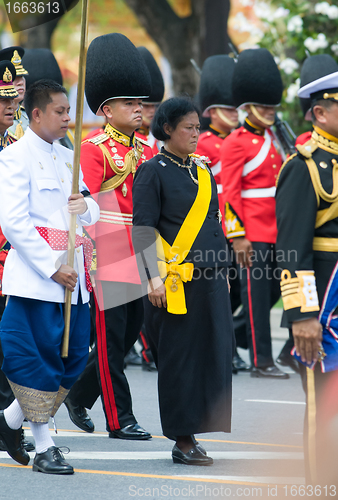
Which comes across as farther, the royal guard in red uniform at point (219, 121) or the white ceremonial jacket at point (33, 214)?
the royal guard in red uniform at point (219, 121)

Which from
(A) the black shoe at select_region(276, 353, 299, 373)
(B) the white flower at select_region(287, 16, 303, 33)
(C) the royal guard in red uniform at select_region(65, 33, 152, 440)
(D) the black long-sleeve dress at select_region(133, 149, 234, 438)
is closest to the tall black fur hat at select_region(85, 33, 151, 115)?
(C) the royal guard in red uniform at select_region(65, 33, 152, 440)

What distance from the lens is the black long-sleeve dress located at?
15.8 feet

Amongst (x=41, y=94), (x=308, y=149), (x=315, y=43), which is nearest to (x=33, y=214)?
(x=41, y=94)

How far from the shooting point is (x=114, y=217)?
18.3ft

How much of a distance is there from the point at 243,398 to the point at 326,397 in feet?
9.86

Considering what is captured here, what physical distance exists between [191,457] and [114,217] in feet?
5.12

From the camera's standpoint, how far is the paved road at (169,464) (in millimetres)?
4290

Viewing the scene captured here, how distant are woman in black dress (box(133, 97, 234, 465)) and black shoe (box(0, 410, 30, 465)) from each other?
753 millimetres

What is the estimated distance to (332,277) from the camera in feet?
12.9

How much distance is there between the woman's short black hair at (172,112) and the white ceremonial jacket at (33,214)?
612 mm

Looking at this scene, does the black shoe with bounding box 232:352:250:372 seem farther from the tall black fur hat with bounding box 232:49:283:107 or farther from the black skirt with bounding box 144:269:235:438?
the black skirt with bounding box 144:269:235:438

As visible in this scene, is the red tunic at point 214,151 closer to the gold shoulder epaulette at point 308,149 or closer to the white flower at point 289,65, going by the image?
the white flower at point 289,65

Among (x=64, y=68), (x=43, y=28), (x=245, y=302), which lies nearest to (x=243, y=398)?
(x=245, y=302)

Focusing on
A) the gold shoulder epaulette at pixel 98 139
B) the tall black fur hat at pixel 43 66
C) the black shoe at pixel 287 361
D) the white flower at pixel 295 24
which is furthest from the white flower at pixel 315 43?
the gold shoulder epaulette at pixel 98 139
